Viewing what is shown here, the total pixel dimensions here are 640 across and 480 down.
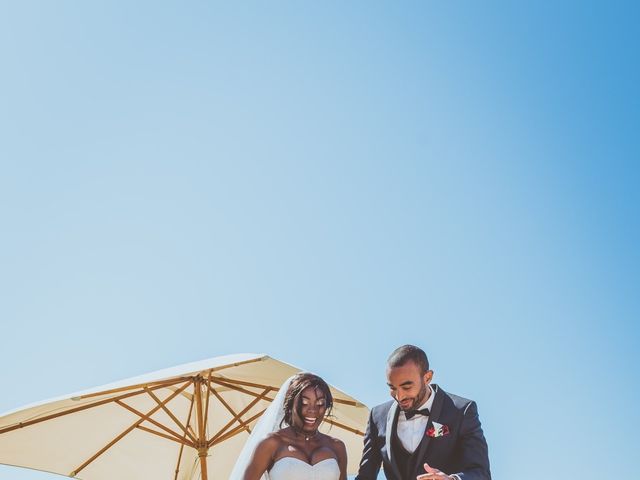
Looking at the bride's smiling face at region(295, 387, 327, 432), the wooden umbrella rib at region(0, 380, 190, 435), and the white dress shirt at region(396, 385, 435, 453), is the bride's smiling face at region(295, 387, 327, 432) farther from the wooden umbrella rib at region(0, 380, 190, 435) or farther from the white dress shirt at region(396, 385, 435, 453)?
the wooden umbrella rib at region(0, 380, 190, 435)

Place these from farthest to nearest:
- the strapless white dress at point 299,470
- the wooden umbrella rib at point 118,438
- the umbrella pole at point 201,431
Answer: the wooden umbrella rib at point 118,438
the umbrella pole at point 201,431
the strapless white dress at point 299,470

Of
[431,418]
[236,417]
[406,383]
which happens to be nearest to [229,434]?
[236,417]

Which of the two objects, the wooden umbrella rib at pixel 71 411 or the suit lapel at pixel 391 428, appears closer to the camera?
the suit lapel at pixel 391 428

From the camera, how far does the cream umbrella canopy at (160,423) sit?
307 inches

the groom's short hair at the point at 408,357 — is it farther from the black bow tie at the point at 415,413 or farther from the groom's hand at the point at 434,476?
the groom's hand at the point at 434,476

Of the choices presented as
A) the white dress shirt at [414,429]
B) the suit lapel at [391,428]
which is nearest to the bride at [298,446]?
the suit lapel at [391,428]

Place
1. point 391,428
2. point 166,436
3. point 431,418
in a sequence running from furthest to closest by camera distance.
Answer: point 166,436 → point 391,428 → point 431,418

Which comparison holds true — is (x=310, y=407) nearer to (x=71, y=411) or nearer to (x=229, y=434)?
(x=71, y=411)

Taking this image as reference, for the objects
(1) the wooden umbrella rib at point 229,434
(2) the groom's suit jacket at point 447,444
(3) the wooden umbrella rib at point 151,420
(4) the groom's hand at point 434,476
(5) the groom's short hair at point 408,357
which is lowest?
(4) the groom's hand at point 434,476

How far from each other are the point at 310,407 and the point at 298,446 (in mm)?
331

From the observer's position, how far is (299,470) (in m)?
5.27

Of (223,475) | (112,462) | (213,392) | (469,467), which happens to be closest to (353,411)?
(213,392)

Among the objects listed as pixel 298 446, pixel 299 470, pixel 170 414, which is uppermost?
pixel 170 414

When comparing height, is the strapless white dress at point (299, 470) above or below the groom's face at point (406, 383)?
below
